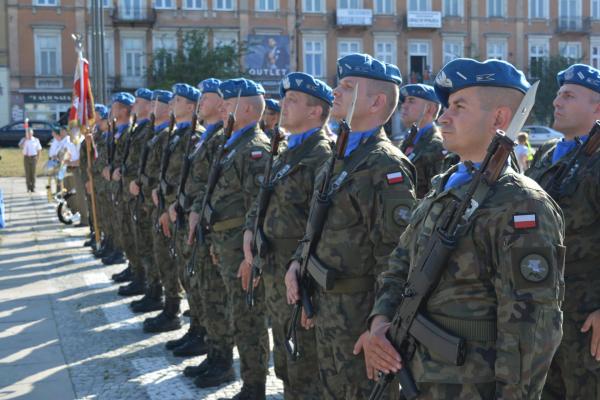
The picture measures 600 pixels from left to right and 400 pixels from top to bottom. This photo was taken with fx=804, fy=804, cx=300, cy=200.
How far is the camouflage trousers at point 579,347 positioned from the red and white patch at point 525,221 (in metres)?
1.44

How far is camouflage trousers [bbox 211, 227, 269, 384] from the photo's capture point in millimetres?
5254

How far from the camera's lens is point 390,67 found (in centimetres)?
409

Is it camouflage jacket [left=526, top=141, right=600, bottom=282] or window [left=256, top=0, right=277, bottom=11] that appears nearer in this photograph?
camouflage jacket [left=526, top=141, right=600, bottom=282]

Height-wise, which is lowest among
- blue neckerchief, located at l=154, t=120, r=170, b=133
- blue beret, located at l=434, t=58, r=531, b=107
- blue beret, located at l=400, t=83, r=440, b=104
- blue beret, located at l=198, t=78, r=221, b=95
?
blue neckerchief, located at l=154, t=120, r=170, b=133

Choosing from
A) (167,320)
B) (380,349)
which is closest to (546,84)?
(167,320)

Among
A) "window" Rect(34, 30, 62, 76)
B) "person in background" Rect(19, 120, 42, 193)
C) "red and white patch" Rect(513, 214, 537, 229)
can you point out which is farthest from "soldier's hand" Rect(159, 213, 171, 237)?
"window" Rect(34, 30, 62, 76)

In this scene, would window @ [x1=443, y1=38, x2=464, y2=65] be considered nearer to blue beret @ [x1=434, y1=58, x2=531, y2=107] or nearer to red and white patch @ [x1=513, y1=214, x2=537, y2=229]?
blue beret @ [x1=434, y1=58, x2=531, y2=107]

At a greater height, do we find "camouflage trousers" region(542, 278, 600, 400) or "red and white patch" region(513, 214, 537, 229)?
"red and white patch" region(513, 214, 537, 229)

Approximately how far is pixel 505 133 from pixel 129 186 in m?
6.46

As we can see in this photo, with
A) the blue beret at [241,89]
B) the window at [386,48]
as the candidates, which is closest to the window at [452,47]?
the window at [386,48]

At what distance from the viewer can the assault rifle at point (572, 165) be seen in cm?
381

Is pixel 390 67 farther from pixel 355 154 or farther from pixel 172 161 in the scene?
pixel 172 161

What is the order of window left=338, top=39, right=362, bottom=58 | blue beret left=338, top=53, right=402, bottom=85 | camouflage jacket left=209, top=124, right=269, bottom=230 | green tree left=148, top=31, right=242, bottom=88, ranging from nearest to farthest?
1. blue beret left=338, top=53, right=402, bottom=85
2. camouflage jacket left=209, top=124, right=269, bottom=230
3. green tree left=148, top=31, right=242, bottom=88
4. window left=338, top=39, right=362, bottom=58

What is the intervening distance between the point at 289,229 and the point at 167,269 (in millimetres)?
3290
